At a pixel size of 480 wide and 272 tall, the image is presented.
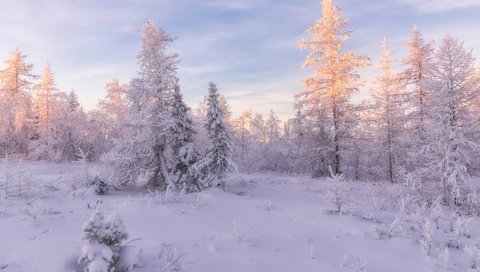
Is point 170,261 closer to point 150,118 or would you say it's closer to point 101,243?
point 101,243

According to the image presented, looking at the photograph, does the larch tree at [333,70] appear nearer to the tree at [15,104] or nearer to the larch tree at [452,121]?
the larch tree at [452,121]

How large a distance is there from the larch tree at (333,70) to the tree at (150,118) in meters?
12.1

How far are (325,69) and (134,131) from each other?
569 inches

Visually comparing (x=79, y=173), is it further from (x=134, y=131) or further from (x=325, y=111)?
(x=325, y=111)

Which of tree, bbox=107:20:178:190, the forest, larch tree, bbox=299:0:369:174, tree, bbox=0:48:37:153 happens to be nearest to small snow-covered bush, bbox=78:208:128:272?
the forest

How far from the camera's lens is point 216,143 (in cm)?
1495

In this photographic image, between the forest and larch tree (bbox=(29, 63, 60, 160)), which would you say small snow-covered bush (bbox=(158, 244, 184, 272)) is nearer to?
the forest

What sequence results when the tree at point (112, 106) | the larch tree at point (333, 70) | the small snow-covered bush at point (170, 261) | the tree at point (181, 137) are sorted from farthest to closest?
the tree at point (112, 106) → the larch tree at point (333, 70) → the tree at point (181, 137) → the small snow-covered bush at point (170, 261)

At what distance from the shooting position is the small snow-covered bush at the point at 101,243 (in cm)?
527

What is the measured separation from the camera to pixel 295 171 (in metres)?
30.5

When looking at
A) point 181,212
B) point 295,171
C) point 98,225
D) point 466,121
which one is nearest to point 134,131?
point 181,212

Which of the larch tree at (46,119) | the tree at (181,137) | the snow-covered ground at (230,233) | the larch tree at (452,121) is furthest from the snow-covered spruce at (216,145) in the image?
the larch tree at (46,119)

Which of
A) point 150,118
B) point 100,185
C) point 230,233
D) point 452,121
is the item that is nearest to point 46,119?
point 150,118

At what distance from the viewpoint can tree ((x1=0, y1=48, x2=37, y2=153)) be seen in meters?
28.3
